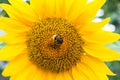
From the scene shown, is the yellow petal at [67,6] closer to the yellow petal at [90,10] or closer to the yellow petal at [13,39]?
the yellow petal at [90,10]

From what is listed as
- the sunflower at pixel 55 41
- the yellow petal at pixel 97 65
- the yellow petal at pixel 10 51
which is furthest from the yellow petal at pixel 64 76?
the yellow petal at pixel 10 51

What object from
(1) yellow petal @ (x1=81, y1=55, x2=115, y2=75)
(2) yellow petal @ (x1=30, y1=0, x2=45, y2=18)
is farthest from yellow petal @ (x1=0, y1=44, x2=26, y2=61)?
(1) yellow petal @ (x1=81, y1=55, x2=115, y2=75)

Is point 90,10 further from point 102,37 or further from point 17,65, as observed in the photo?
point 17,65

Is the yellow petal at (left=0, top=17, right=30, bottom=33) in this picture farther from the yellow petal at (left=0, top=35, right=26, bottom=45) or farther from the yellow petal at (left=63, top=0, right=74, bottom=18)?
the yellow petal at (left=63, top=0, right=74, bottom=18)

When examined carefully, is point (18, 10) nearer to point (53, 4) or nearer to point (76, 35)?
point (53, 4)

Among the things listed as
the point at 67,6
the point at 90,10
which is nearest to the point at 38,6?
the point at 67,6
